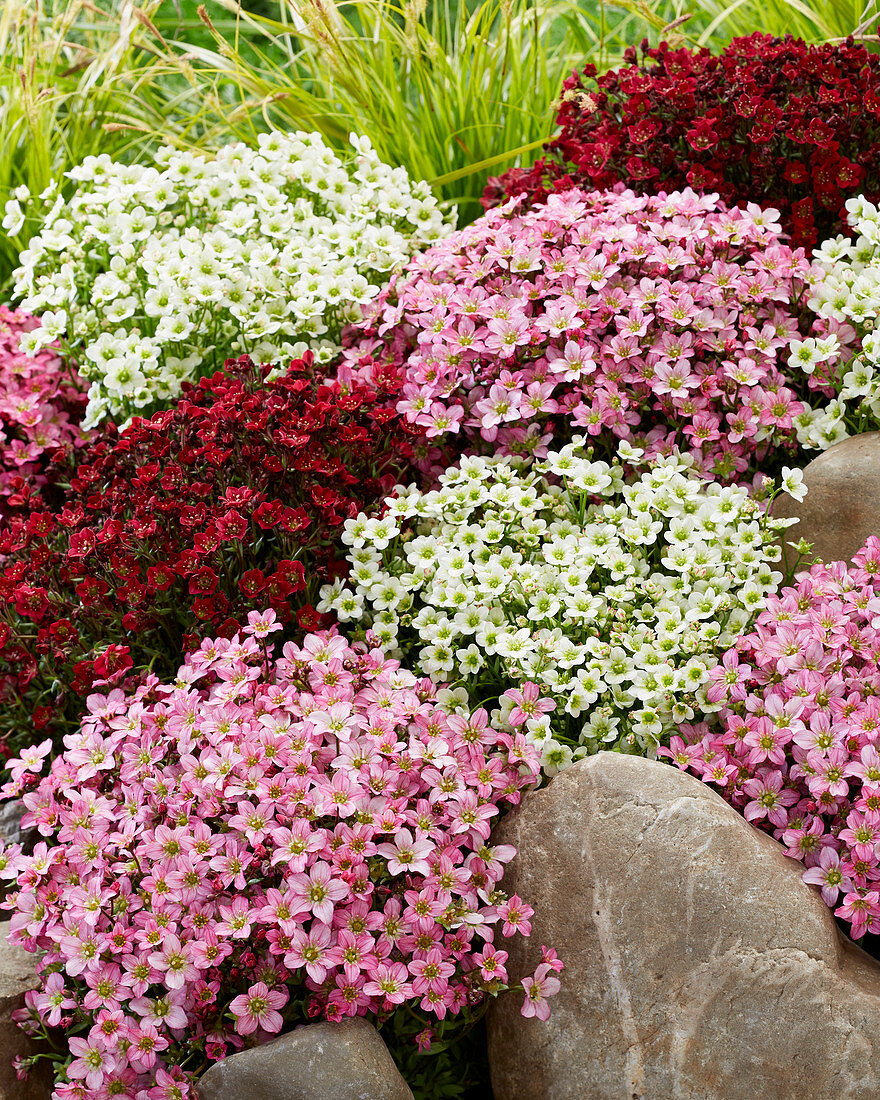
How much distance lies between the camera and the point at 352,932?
2215 mm

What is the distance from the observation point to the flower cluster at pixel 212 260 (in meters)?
3.58

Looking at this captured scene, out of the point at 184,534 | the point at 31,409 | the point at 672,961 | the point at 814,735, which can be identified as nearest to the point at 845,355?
the point at 814,735

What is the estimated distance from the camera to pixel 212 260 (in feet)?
12.0

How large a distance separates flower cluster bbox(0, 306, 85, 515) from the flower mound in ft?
6.17

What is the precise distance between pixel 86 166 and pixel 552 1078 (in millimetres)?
3638

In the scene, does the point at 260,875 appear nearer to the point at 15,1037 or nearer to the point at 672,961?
the point at 15,1037

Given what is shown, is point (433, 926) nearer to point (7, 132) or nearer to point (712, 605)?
point (712, 605)

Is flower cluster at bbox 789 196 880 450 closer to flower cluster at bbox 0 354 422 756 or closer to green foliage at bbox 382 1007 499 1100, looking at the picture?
flower cluster at bbox 0 354 422 756

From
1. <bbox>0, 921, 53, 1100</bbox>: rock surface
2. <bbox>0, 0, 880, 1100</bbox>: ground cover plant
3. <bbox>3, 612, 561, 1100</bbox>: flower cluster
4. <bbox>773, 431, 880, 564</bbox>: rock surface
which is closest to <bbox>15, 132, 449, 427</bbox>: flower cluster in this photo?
<bbox>0, 0, 880, 1100</bbox>: ground cover plant

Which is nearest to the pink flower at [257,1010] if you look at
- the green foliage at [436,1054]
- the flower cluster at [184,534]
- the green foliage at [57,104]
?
the green foliage at [436,1054]

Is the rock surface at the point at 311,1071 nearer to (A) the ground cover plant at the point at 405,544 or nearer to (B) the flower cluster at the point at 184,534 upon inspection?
(A) the ground cover plant at the point at 405,544

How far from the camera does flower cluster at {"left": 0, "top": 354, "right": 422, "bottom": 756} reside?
2863 mm

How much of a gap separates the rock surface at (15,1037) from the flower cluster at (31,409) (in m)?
1.70

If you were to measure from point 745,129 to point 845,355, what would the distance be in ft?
3.51
